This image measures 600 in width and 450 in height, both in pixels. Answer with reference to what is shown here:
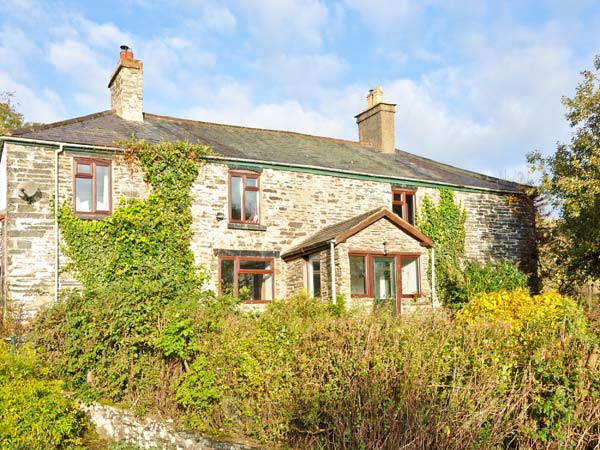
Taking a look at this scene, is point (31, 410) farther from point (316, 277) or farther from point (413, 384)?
point (316, 277)

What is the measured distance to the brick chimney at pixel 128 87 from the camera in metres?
19.5

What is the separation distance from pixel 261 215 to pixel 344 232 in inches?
117

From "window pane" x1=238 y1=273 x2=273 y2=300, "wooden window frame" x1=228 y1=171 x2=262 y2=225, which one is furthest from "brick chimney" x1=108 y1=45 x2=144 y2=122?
"window pane" x1=238 y1=273 x2=273 y2=300

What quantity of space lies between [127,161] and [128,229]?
2013 millimetres

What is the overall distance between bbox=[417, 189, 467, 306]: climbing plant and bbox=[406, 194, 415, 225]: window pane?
231mm

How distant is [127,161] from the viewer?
17219mm

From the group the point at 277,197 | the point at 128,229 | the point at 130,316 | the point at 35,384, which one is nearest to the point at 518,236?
the point at 277,197

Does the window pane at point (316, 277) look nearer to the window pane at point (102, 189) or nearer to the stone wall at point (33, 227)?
the window pane at point (102, 189)

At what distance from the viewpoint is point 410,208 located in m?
21.6

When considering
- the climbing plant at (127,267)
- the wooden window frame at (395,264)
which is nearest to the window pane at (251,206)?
the climbing plant at (127,267)

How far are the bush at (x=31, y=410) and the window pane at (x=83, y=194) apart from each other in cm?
768

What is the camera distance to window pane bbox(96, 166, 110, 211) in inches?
663

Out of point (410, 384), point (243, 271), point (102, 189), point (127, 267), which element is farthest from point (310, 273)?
point (410, 384)

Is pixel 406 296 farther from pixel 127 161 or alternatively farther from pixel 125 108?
pixel 125 108
